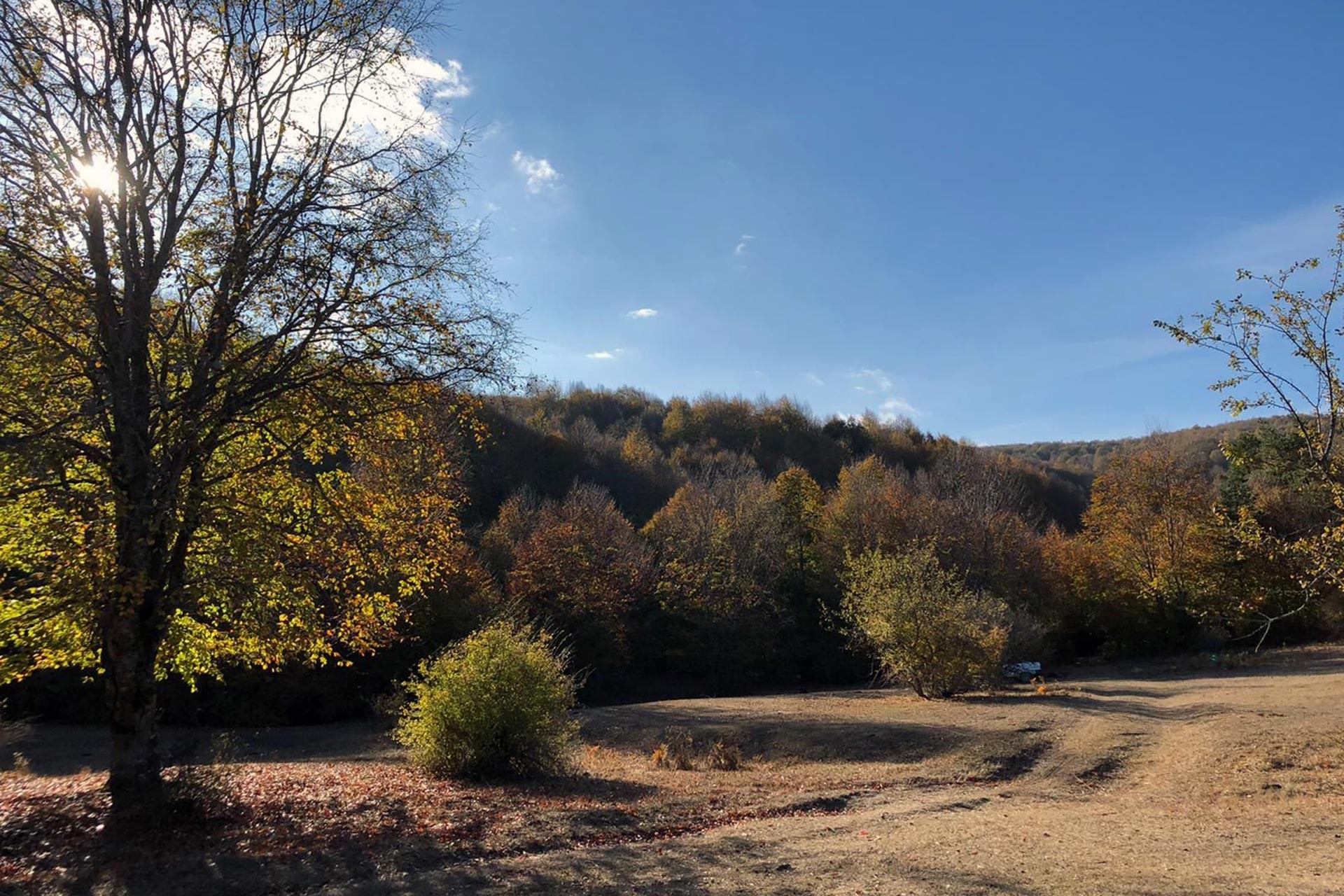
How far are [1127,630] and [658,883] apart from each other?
49.3 metres

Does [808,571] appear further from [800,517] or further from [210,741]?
[210,741]

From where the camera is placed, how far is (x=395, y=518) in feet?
34.8

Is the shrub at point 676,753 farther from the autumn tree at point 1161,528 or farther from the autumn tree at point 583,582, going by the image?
the autumn tree at point 1161,528

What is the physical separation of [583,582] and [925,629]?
20.5m

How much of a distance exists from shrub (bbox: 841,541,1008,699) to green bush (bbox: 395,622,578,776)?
1394 centimetres

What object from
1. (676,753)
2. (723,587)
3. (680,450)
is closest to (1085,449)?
(680,450)

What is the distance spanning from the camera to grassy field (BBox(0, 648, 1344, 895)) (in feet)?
24.0

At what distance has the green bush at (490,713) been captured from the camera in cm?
1251

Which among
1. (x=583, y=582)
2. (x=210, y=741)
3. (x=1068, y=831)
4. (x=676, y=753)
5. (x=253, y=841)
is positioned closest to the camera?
(x=253, y=841)

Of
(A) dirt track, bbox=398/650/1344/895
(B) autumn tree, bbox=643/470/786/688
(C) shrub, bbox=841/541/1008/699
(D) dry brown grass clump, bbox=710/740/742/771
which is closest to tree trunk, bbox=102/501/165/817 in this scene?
(A) dirt track, bbox=398/650/1344/895

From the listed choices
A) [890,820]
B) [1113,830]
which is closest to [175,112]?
[890,820]

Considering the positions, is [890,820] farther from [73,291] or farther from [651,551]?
[651,551]

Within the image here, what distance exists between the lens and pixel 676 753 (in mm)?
17484

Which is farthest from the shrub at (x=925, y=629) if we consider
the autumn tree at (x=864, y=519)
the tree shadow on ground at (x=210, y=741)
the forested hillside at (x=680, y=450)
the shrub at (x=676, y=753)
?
the forested hillside at (x=680, y=450)
